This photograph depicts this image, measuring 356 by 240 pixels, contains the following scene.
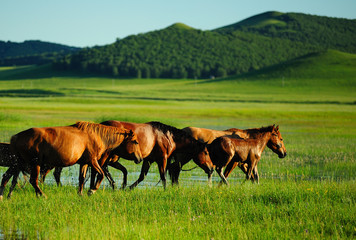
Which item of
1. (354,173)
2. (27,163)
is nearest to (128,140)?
(27,163)

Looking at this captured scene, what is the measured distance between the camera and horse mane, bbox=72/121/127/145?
11.6 metres

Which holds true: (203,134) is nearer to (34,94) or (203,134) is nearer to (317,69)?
(34,94)

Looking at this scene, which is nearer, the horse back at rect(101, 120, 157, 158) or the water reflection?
the water reflection

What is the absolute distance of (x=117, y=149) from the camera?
1219 centimetres

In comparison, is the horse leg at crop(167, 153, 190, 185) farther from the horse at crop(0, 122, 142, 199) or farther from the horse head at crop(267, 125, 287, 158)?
the horse head at crop(267, 125, 287, 158)

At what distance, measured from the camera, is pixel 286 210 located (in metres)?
10.2

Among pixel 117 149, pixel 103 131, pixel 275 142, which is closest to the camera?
pixel 103 131

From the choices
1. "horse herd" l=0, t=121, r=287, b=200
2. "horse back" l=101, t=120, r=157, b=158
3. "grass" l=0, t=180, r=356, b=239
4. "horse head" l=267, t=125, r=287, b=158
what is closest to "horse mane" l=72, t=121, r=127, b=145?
"horse herd" l=0, t=121, r=287, b=200

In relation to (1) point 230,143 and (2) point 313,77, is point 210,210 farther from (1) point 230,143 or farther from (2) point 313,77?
(2) point 313,77

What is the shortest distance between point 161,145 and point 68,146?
9.21 feet

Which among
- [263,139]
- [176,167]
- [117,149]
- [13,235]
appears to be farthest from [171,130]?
[13,235]

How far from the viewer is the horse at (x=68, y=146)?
34.6ft

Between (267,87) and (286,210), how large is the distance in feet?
406

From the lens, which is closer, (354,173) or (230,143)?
(230,143)
